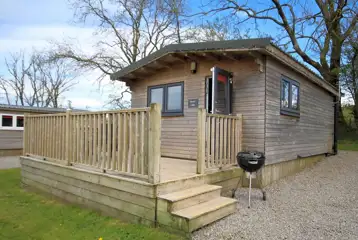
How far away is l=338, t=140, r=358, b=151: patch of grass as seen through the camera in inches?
518

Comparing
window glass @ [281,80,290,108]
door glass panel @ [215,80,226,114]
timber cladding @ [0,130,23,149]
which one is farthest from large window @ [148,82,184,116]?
timber cladding @ [0,130,23,149]

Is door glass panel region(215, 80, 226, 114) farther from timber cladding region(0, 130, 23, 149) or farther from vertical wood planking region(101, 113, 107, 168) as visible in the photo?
timber cladding region(0, 130, 23, 149)

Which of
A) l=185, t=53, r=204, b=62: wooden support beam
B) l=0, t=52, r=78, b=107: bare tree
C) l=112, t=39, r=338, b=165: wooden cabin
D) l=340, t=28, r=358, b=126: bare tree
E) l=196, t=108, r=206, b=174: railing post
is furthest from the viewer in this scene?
l=0, t=52, r=78, b=107: bare tree

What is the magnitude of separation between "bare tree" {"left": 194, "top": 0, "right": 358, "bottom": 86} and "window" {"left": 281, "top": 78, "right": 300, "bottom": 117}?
7.73 m

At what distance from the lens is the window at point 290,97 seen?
631 centimetres

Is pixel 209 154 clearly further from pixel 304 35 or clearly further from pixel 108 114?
pixel 304 35

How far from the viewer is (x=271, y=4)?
15711 mm

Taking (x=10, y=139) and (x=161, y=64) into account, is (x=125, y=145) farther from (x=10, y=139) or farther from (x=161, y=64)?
(x=10, y=139)

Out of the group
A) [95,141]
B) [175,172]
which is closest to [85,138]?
[95,141]

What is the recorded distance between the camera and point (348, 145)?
13.9m

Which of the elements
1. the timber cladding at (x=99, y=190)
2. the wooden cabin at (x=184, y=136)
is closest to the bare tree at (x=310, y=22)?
the wooden cabin at (x=184, y=136)

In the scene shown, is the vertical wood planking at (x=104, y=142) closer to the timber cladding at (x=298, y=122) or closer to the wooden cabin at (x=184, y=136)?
the wooden cabin at (x=184, y=136)

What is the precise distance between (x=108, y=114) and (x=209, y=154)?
1767mm

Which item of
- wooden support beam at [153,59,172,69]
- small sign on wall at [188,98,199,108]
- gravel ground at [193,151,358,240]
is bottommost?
gravel ground at [193,151,358,240]
